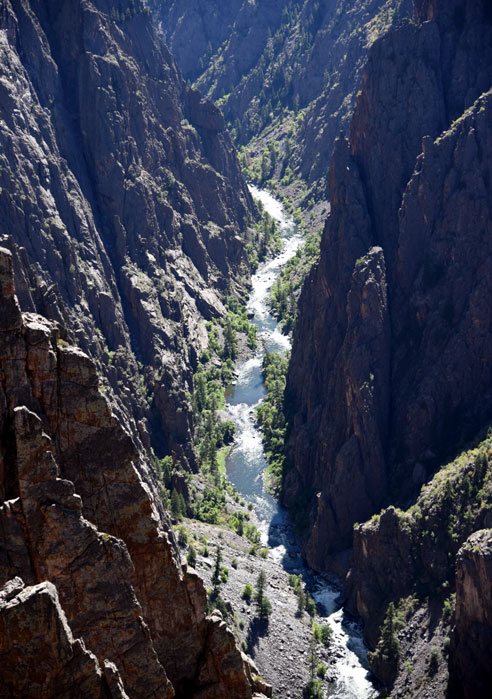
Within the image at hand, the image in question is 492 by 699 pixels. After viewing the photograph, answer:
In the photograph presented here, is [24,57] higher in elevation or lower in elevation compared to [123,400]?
higher

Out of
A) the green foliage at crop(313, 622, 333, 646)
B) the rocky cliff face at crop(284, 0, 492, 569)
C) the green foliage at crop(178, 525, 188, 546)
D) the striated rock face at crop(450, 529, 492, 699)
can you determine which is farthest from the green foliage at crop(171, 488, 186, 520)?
the striated rock face at crop(450, 529, 492, 699)

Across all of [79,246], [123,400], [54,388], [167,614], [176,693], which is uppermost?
[79,246]

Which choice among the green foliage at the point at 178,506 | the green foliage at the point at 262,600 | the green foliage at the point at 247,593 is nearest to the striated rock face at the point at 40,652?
the green foliage at the point at 262,600

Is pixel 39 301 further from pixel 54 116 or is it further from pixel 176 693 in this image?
pixel 54 116

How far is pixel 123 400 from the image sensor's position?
163 meters

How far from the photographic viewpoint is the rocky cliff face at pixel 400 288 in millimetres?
135125

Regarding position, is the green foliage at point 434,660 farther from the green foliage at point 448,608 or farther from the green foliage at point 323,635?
the green foliage at point 323,635

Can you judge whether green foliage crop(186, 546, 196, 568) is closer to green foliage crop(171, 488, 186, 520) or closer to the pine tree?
the pine tree

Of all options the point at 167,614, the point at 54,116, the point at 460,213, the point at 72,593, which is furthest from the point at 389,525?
the point at 54,116

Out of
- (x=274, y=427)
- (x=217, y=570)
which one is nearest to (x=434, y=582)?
(x=217, y=570)

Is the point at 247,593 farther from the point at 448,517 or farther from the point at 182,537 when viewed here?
the point at 448,517

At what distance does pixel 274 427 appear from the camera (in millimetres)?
176250

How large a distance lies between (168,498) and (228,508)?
1219 centimetres

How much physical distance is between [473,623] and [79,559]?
7038 centimetres
